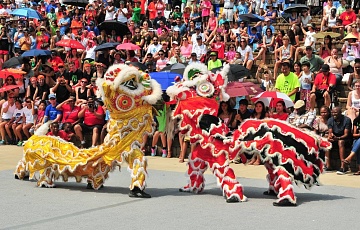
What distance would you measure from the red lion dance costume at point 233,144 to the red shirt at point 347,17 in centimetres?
937

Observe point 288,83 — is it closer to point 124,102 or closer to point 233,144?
point 233,144

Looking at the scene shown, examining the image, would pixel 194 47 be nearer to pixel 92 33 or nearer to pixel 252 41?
pixel 252 41

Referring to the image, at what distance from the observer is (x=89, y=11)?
24.2m

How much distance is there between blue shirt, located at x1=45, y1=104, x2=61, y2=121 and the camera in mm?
16953

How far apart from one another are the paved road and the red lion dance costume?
292 mm

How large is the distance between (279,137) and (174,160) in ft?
17.3

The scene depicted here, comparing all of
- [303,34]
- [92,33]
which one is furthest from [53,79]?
[303,34]

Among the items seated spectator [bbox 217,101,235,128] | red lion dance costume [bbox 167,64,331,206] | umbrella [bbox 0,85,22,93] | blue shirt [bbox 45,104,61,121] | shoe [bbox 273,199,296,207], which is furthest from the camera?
umbrella [bbox 0,85,22,93]

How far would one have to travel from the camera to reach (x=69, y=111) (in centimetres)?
1673

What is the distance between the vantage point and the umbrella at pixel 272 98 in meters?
14.4

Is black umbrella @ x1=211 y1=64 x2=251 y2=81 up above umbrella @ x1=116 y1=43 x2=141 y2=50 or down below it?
below

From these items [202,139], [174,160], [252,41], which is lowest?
[174,160]

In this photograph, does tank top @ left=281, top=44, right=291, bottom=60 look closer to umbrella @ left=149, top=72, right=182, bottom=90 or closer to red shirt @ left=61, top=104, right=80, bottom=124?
umbrella @ left=149, top=72, right=182, bottom=90

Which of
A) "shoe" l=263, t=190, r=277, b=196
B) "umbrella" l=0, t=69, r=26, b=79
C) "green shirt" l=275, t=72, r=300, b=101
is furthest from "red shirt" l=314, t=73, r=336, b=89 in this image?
"umbrella" l=0, t=69, r=26, b=79
